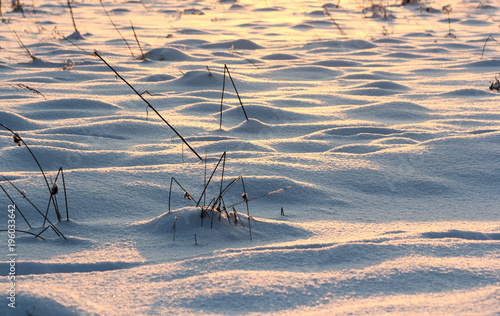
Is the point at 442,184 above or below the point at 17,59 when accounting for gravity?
below

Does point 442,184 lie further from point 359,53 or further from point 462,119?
point 359,53

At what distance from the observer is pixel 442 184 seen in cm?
180

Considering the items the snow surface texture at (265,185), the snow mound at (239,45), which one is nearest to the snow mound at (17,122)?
the snow surface texture at (265,185)

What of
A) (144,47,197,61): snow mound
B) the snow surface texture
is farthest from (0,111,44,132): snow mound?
(144,47,197,61): snow mound

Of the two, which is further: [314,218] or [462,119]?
[462,119]

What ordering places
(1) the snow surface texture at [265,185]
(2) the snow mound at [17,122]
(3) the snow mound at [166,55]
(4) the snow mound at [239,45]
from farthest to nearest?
(4) the snow mound at [239,45] < (3) the snow mound at [166,55] < (2) the snow mound at [17,122] < (1) the snow surface texture at [265,185]

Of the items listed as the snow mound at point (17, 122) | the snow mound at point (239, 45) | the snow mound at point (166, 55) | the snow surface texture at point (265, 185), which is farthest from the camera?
the snow mound at point (239, 45)

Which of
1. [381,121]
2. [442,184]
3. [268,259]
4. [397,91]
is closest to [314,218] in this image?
[268,259]

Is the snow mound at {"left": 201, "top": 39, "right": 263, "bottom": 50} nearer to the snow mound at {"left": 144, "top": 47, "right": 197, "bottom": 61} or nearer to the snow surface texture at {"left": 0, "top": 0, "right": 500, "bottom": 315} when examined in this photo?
the snow mound at {"left": 144, "top": 47, "right": 197, "bottom": 61}

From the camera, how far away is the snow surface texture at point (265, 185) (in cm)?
112

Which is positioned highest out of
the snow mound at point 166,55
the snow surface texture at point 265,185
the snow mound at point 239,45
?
the snow mound at point 239,45

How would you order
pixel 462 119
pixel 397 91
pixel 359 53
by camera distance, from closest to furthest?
pixel 462 119 → pixel 397 91 → pixel 359 53

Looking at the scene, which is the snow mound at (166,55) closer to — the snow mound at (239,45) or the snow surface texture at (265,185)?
the snow surface texture at (265,185)

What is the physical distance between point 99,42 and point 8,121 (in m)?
3.02
